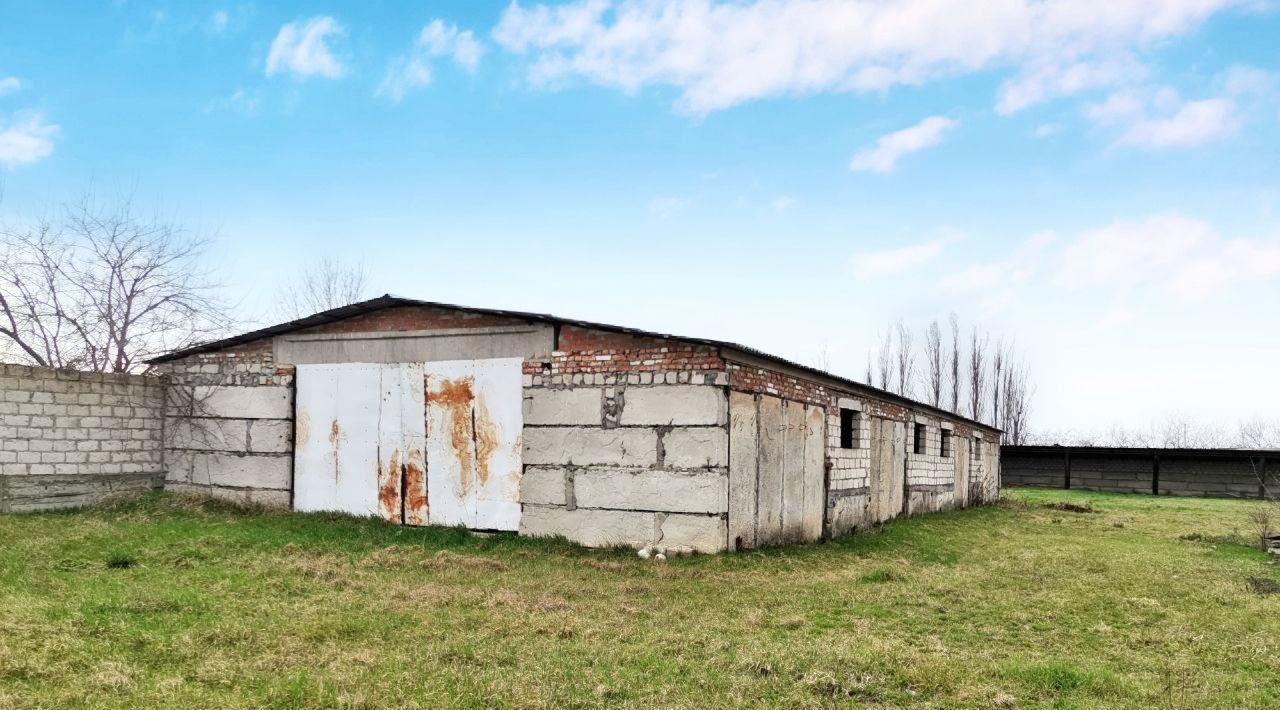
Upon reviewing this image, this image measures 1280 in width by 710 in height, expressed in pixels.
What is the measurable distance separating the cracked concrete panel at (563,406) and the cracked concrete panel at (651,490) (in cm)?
68

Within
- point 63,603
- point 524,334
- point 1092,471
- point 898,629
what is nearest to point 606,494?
point 524,334

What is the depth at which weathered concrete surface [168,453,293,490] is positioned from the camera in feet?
40.2

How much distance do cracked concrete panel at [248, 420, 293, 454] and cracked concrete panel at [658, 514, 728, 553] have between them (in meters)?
5.96

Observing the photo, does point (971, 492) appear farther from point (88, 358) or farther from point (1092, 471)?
point (88, 358)

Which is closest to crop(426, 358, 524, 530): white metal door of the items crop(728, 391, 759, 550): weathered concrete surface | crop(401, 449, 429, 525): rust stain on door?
crop(401, 449, 429, 525): rust stain on door

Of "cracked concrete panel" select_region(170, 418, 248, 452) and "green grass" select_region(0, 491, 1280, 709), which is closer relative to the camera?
"green grass" select_region(0, 491, 1280, 709)

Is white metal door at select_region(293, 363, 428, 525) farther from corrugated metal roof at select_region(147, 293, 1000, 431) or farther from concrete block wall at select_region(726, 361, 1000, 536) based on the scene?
concrete block wall at select_region(726, 361, 1000, 536)

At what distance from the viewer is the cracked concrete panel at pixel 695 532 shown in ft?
32.3

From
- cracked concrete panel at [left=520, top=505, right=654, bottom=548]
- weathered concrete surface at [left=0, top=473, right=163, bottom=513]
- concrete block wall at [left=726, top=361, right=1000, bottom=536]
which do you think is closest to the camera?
cracked concrete panel at [left=520, top=505, right=654, bottom=548]

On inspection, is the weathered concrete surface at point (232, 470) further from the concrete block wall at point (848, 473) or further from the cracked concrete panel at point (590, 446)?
the concrete block wall at point (848, 473)

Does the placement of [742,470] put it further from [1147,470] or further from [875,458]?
[1147,470]

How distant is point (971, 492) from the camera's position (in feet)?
72.4

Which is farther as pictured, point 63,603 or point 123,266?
point 123,266

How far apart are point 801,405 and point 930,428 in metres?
7.88
